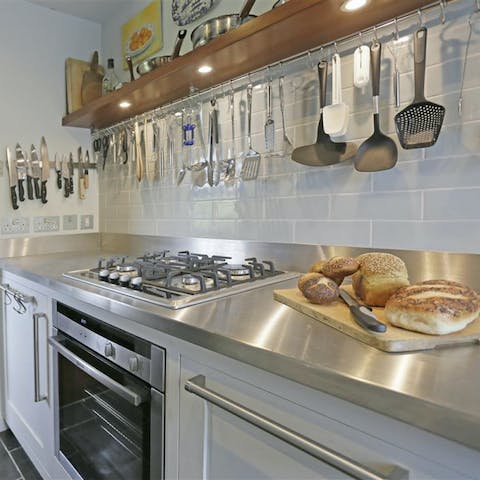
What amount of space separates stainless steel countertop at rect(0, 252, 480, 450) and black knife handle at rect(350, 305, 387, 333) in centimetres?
3

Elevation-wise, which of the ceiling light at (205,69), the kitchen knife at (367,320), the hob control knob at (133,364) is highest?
the ceiling light at (205,69)

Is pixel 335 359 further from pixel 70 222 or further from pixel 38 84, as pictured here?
pixel 38 84

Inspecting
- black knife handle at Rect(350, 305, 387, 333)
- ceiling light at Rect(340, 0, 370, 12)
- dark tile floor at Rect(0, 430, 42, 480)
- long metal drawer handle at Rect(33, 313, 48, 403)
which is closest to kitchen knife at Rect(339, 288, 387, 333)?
black knife handle at Rect(350, 305, 387, 333)

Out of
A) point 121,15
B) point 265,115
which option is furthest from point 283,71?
point 121,15

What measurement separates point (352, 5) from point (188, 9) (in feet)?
3.07

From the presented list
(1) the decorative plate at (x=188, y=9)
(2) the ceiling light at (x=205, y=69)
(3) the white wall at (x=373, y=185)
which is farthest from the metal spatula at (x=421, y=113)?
(1) the decorative plate at (x=188, y=9)

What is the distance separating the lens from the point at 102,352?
975 millimetres

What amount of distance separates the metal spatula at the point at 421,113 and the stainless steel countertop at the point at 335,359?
0.55 meters

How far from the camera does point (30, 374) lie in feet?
4.56

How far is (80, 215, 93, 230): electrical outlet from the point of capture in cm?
208

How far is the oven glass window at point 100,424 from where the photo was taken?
0.88 metres

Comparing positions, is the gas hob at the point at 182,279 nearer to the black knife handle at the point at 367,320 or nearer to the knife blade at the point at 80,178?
the black knife handle at the point at 367,320

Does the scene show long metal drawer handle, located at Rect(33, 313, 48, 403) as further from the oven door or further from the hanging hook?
the hanging hook

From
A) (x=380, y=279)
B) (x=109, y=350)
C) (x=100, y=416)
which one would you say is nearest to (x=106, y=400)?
(x=100, y=416)
